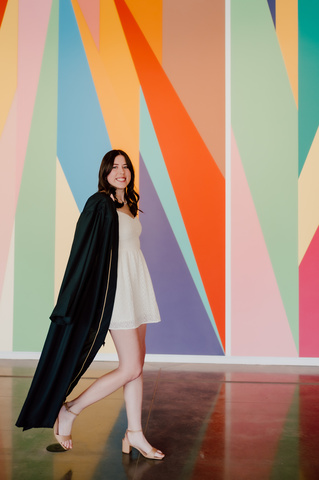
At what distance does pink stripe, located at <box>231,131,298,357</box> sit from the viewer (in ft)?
12.3

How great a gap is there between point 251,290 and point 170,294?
68cm

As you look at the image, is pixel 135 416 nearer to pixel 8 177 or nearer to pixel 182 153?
pixel 182 153

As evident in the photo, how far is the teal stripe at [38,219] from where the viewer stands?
3.91m

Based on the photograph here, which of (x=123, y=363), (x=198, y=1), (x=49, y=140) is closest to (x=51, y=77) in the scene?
(x=49, y=140)

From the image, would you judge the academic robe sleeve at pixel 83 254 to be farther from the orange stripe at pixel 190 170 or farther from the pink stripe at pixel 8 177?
the pink stripe at pixel 8 177

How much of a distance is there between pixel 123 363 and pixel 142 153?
228 centimetres

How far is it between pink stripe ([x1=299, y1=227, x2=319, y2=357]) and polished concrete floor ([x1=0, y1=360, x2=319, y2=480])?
15.5 inches

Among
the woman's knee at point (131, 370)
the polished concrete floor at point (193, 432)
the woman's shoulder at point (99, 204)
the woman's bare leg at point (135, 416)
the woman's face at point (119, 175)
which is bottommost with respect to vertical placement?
the polished concrete floor at point (193, 432)

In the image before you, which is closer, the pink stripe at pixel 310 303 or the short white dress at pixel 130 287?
the short white dress at pixel 130 287

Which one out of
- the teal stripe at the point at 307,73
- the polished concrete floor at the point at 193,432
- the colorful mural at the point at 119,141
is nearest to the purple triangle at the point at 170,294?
the colorful mural at the point at 119,141

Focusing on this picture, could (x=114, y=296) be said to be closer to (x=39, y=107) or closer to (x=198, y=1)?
(x=39, y=107)

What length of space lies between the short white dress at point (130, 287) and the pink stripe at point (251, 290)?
1.83m

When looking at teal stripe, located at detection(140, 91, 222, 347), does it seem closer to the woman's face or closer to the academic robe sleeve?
the woman's face

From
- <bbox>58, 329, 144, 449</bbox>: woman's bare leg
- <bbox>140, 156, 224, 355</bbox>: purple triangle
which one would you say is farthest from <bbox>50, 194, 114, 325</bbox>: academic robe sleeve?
<bbox>140, 156, 224, 355</bbox>: purple triangle
